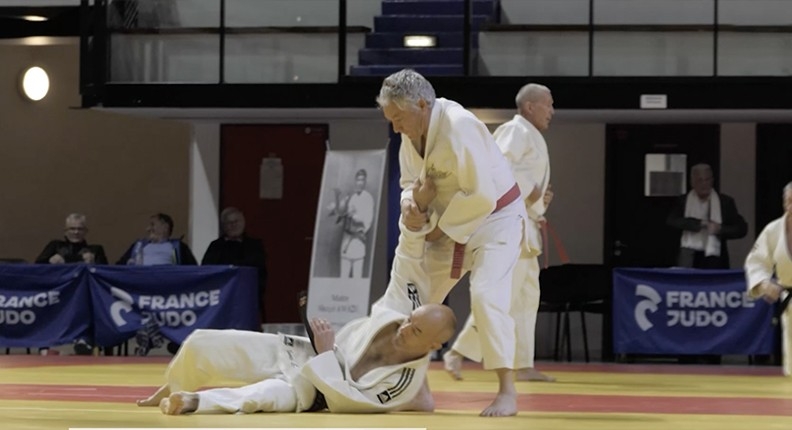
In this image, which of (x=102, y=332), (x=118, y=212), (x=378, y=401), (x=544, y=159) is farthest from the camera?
(x=118, y=212)

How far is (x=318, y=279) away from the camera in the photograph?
13164 mm

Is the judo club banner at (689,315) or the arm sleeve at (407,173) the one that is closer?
the arm sleeve at (407,173)

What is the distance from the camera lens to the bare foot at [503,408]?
6293 millimetres

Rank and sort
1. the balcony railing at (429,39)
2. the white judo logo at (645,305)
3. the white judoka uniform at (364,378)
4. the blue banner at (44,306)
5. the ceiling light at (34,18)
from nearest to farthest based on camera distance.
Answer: the white judoka uniform at (364,378), the white judo logo at (645,305), the blue banner at (44,306), the balcony railing at (429,39), the ceiling light at (34,18)

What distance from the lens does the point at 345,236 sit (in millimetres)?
13258

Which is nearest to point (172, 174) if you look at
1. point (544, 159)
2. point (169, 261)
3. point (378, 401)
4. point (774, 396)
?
point (169, 261)

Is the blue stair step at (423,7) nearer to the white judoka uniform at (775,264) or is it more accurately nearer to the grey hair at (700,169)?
the grey hair at (700,169)

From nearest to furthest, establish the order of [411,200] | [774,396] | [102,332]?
[411,200] → [774,396] → [102,332]

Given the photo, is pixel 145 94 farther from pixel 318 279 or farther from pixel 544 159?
pixel 544 159

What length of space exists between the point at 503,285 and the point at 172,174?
493 inches

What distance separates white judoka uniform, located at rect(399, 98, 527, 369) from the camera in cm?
645

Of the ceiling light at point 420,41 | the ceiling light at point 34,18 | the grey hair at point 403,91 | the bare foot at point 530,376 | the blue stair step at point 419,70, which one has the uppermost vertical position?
the ceiling light at point 34,18

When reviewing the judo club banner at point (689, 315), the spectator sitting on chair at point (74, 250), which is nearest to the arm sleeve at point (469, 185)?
the judo club banner at point (689, 315)

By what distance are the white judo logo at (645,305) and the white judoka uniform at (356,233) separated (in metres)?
2.33
